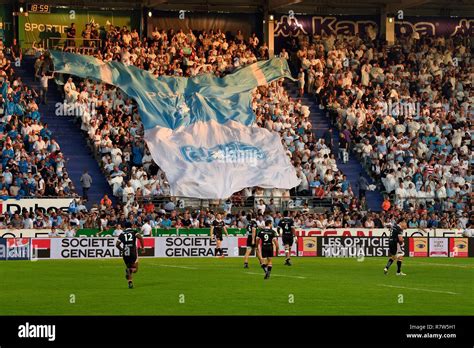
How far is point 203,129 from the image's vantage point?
190 ft

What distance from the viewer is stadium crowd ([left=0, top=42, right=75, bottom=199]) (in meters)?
50.6

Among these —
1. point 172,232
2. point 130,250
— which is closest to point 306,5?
point 172,232

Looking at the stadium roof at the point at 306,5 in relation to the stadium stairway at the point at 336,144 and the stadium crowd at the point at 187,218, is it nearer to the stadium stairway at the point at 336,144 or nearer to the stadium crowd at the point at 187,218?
the stadium stairway at the point at 336,144

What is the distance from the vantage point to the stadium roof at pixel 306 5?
6400 centimetres

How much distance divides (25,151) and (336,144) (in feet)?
52.3

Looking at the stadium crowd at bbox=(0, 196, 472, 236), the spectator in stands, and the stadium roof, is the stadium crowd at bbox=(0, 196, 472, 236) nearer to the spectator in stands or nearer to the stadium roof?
the spectator in stands

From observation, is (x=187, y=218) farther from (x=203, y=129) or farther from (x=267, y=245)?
(x=267, y=245)

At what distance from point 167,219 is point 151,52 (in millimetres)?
12045

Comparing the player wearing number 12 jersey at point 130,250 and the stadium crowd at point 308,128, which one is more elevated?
the stadium crowd at point 308,128

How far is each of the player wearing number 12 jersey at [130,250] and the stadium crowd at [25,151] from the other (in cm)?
1700

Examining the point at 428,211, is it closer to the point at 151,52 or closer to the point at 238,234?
the point at 238,234

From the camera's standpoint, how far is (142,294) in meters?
32.0
